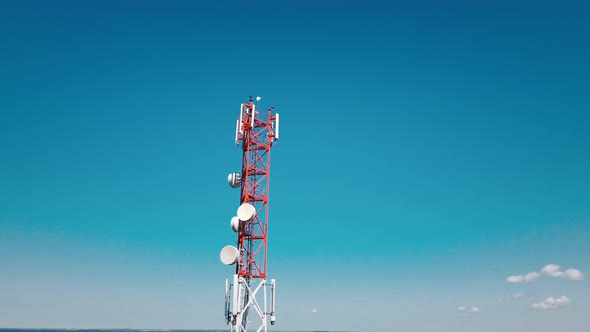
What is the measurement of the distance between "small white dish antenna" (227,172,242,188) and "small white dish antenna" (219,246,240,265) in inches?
299

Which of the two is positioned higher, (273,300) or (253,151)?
(253,151)

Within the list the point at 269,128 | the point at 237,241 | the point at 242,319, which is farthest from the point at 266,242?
the point at 269,128

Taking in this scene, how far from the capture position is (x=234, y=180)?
160 ft

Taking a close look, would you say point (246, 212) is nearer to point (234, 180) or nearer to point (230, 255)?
point (230, 255)

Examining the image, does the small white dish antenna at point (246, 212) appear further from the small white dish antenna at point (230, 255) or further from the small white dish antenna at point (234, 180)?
the small white dish antenna at point (234, 180)

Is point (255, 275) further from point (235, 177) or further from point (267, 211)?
point (235, 177)

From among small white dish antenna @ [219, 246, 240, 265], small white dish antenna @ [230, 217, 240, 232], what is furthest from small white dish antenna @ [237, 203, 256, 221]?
small white dish antenna @ [219, 246, 240, 265]

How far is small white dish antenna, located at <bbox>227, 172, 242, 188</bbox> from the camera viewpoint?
48562 mm

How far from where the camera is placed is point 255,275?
4509 centimetres

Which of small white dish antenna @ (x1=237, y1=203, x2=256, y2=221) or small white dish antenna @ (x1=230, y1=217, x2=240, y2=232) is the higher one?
small white dish antenna @ (x1=237, y1=203, x2=256, y2=221)

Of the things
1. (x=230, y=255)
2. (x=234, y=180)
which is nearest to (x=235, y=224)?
(x=230, y=255)

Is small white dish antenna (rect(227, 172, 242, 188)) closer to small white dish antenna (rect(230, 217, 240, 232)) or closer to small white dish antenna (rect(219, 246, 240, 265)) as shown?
small white dish antenna (rect(230, 217, 240, 232))

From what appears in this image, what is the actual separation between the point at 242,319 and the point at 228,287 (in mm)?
3594

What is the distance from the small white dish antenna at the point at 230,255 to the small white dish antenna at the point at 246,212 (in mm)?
3208
